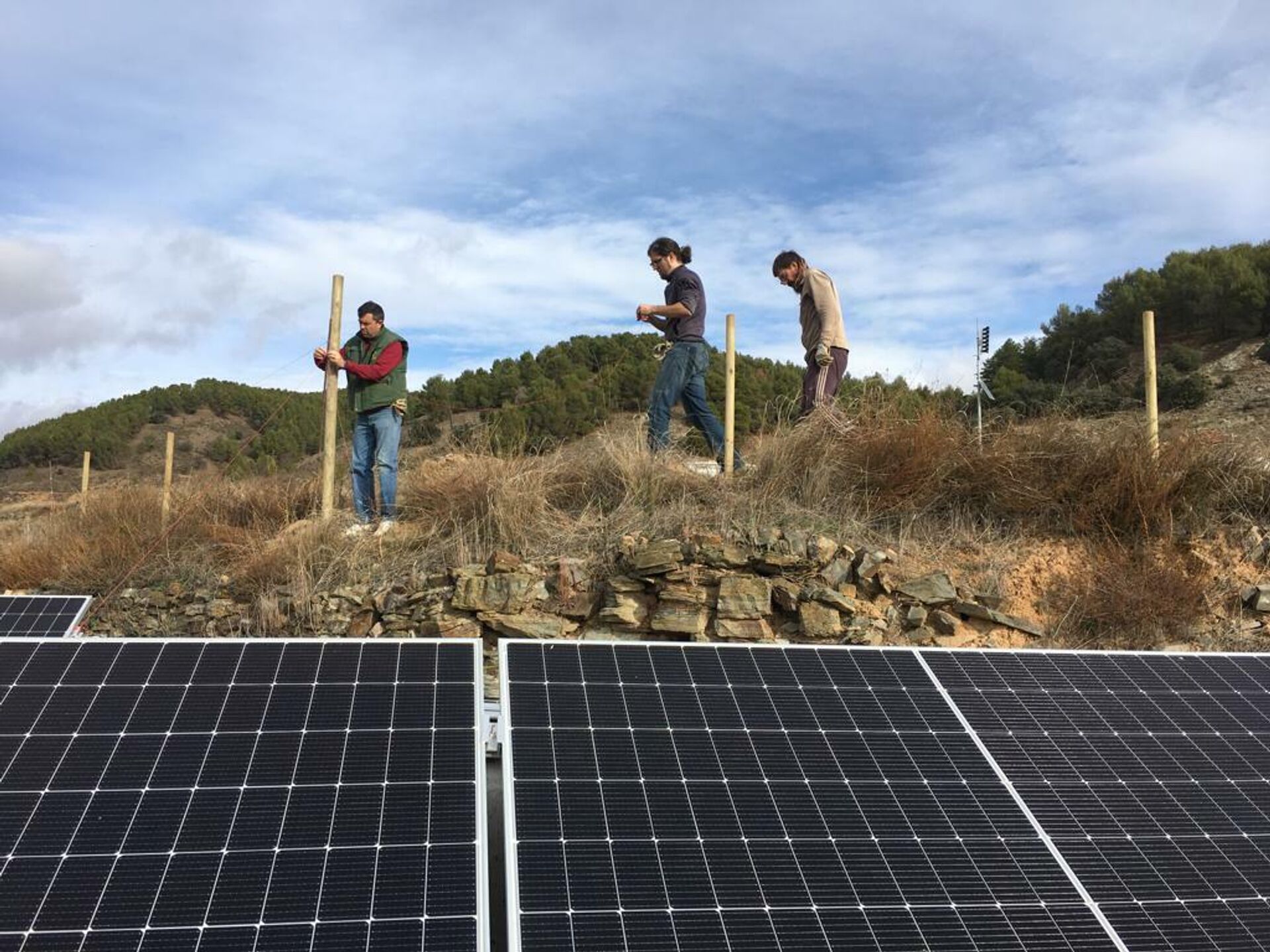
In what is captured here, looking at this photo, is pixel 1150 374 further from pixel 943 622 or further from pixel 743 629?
pixel 743 629

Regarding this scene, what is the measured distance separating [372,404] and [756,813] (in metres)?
6.19

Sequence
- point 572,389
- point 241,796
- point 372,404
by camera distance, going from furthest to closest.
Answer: point 572,389
point 372,404
point 241,796

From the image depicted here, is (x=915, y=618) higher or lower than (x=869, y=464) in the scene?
lower

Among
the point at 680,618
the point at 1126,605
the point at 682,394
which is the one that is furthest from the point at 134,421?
the point at 1126,605

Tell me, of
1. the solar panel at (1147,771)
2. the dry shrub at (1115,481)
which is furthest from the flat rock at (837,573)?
the solar panel at (1147,771)

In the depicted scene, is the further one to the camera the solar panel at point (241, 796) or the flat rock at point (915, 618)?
the flat rock at point (915, 618)

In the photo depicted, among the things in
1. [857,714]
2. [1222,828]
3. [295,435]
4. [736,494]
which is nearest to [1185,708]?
[1222,828]

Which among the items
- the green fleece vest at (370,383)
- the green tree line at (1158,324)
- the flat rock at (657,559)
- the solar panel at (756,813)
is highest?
the green tree line at (1158,324)

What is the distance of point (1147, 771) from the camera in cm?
383

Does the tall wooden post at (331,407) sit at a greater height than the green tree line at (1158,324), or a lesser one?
lesser

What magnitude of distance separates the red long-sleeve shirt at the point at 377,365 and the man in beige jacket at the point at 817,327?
3759 mm

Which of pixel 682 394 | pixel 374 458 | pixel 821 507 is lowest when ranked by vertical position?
pixel 821 507

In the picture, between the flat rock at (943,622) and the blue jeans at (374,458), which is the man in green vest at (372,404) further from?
the flat rock at (943,622)

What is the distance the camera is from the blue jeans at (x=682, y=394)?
29.4 feet
